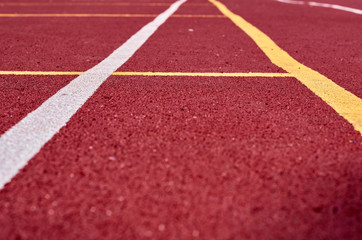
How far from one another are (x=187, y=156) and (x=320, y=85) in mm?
1676

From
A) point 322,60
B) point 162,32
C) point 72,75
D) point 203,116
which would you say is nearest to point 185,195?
point 203,116

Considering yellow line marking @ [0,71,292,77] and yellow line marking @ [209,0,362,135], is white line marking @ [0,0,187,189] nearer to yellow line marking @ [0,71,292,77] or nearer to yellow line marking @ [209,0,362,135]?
yellow line marking @ [0,71,292,77]

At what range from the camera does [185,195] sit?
5.15 feet

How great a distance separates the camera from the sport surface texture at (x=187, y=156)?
1.42m

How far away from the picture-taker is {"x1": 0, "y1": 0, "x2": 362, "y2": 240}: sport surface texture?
4.66 ft

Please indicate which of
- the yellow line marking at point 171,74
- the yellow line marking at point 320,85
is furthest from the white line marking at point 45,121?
the yellow line marking at point 320,85

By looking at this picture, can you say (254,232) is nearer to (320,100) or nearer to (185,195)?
(185,195)

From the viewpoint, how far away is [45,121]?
227cm

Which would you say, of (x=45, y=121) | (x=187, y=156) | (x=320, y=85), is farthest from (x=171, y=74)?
(x=187, y=156)

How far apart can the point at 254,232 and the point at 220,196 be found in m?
0.23

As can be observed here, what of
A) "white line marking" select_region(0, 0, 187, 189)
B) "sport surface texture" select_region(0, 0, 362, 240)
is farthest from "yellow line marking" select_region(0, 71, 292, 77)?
"white line marking" select_region(0, 0, 187, 189)

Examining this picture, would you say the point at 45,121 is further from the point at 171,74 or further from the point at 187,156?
the point at 171,74

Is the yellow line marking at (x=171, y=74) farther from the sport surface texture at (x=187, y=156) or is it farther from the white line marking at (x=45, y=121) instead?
the white line marking at (x=45, y=121)

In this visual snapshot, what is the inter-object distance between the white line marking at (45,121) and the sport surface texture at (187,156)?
48 mm
